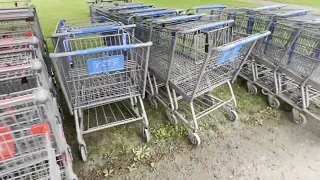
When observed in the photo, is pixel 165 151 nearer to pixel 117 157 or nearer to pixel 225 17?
pixel 117 157

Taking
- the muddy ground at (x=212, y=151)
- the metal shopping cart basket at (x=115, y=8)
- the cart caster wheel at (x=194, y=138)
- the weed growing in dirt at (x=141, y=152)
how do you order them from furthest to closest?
1. the metal shopping cart basket at (x=115, y=8)
2. the cart caster wheel at (x=194, y=138)
3. the weed growing in dirt at (x=141, y=152)
4. the muddy ground at (x=212, y=151)

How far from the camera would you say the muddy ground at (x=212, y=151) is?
213cm

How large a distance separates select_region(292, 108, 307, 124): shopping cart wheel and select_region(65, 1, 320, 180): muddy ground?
0.17ft

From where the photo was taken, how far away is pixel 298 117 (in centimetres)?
272

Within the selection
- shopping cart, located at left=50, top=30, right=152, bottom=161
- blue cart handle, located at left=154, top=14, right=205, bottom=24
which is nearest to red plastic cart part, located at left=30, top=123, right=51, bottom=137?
shopping cart, located at left=50, top=30, right=152, bottom=161

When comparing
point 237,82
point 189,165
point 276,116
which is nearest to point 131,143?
point 189,165

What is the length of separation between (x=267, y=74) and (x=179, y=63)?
160cm

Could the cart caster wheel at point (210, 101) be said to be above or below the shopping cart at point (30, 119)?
below

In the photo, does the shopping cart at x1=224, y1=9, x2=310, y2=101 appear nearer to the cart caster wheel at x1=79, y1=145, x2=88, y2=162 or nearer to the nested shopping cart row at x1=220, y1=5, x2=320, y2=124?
the nested shopping cart row at x1=220, y1=5, x2=320, y2=124

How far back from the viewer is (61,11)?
8.61 metres

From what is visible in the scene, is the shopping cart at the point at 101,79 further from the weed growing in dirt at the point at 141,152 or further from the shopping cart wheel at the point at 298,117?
the shopping cart wheel at the point at 298,117

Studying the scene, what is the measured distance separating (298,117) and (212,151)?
3.92 feet

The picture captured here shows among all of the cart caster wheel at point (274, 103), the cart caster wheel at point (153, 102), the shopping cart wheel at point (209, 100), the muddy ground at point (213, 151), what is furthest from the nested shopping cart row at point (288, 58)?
the cart caster wheel at point (153, 102)

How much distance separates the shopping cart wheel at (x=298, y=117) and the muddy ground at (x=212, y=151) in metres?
0.05
